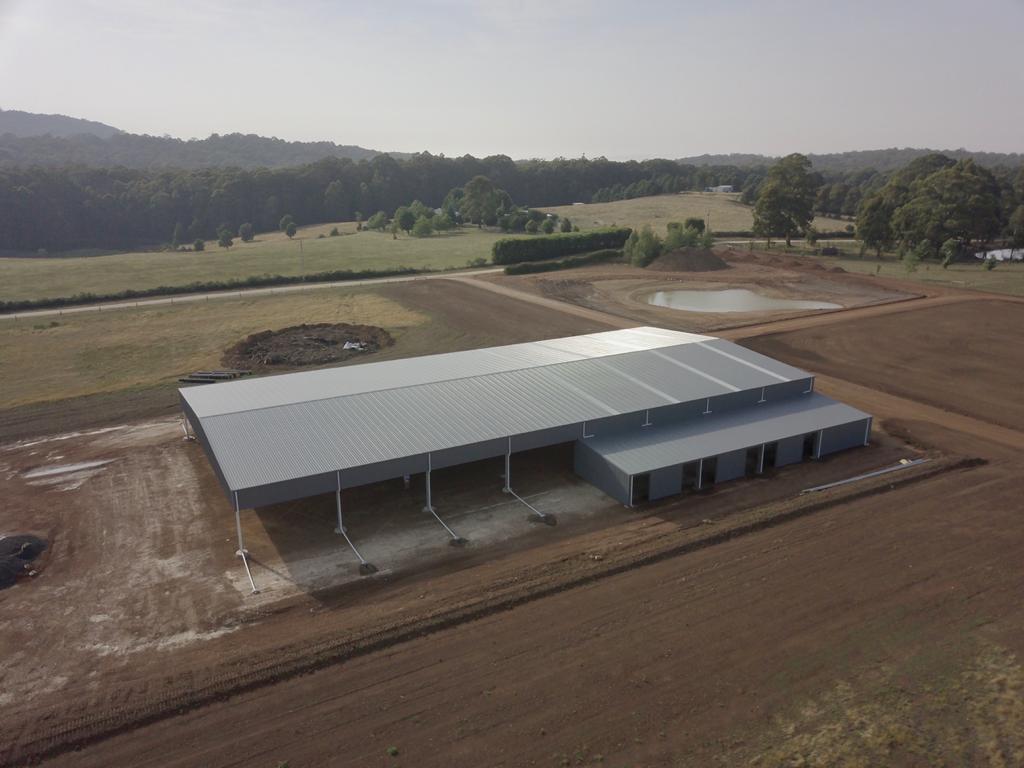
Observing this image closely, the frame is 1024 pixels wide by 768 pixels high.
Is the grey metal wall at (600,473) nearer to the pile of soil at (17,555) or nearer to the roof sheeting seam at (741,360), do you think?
the roof sheeting seam at (741,360)

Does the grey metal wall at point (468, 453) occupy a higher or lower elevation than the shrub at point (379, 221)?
lower

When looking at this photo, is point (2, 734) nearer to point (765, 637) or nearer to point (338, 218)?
point (765, 637)

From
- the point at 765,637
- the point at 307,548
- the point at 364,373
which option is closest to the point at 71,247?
the point at 364,373

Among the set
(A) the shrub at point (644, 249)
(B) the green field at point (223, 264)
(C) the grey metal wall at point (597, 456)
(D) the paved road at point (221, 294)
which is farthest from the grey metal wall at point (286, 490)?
(A) the shrub at point (644, 249)

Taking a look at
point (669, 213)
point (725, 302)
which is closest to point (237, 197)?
point (669, 213)

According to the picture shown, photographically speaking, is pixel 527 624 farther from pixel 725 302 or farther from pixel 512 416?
pixel 725 302

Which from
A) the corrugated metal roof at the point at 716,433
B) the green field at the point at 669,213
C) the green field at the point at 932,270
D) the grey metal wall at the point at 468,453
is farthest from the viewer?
the green field at the point at 669,213
